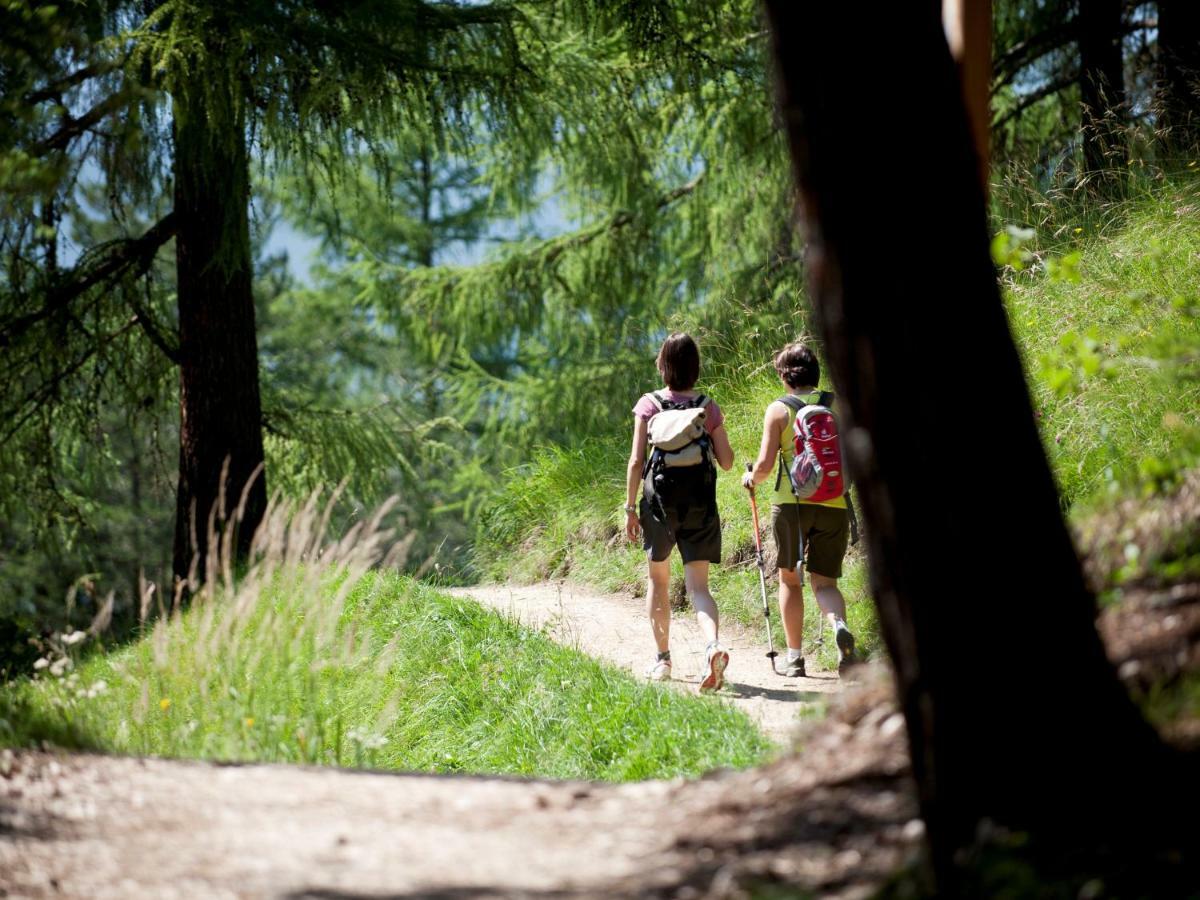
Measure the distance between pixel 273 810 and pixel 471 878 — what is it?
95 centimetres

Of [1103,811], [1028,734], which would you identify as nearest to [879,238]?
[1028,734]

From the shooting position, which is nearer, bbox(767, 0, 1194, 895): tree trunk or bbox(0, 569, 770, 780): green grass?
bbox(767, 0, 1194, 895): tree trunk

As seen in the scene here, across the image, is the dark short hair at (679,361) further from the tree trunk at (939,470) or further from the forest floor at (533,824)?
the tree trunk at (939,470)

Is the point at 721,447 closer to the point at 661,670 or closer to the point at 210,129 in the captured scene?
the point at 661,670

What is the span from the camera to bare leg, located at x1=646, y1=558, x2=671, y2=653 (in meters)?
6.59

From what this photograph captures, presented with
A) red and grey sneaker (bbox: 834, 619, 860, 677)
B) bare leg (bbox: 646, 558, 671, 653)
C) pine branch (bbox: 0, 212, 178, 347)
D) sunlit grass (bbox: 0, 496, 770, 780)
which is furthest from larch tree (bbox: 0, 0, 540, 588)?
red and grey sneaker (bbox: 834, 619, 860, 677)

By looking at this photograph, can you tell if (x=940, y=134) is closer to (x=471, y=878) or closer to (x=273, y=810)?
(x=471, y=878)

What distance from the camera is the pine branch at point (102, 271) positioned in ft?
30.5

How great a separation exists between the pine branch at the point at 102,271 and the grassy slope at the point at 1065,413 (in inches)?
152

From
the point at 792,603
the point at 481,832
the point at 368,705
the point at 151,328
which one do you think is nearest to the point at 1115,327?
the point at 792,603

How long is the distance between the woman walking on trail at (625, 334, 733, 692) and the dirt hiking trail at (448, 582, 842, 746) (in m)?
0.36

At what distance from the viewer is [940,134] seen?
107 inches

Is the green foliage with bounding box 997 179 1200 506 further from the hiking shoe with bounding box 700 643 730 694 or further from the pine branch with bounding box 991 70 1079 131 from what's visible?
the pine branch with bounding box 991 70 1079 131

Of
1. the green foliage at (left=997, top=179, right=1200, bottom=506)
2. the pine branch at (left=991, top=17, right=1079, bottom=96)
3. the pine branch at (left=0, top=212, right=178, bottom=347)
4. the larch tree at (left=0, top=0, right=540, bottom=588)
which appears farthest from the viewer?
the pine branch at (left=991, top=17, right=1079, bottom=96)
